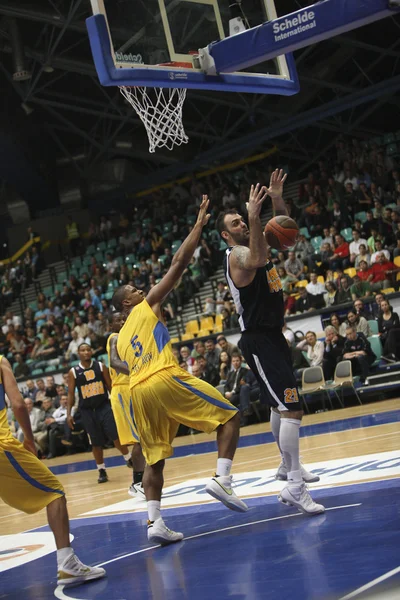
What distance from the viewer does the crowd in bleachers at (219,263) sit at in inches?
602

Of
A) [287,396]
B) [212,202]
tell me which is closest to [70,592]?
[287,396]

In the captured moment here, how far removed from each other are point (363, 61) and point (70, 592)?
2069 centimetres

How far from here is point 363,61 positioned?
75.0ft

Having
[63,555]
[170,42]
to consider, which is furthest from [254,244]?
[170,42]

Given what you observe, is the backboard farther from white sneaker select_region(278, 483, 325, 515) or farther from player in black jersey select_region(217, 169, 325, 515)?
white sneaker select_region(278, 483, 325, 515)

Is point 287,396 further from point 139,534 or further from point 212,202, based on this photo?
point 212,202

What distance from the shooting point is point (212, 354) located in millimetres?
16141

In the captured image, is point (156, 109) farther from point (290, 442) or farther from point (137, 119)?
point (137, 119)

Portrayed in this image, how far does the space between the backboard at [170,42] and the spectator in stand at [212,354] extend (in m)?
7.67

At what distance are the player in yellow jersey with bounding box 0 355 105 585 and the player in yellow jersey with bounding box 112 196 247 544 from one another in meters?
0.79

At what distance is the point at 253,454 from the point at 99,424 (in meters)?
2.15

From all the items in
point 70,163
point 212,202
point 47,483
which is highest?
point 70,163

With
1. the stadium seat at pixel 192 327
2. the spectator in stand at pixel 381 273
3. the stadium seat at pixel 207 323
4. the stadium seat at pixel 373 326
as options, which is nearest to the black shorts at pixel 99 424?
the stadium seat at pixel 373 326

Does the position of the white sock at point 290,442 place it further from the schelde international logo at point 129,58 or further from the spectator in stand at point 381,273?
the spectator in stand at point 381,273
